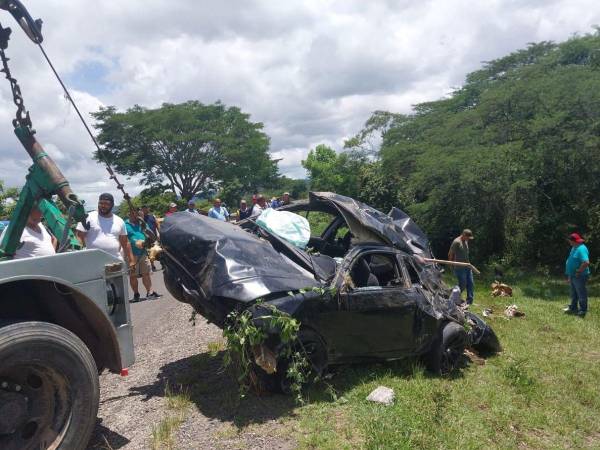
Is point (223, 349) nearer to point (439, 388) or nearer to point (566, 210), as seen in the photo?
point (439, 388)

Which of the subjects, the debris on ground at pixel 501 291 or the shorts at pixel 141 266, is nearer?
the shorts at pixel 141 266

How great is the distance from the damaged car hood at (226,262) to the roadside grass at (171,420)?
0.99m

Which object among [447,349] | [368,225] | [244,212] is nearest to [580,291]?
[447,349]

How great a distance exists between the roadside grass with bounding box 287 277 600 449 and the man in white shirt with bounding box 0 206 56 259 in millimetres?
2696

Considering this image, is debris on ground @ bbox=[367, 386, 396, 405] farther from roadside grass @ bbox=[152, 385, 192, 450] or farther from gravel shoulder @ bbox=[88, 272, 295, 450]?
roadside grass @ bbox=[152, 385, 192, 450]

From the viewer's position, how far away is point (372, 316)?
18.0ft

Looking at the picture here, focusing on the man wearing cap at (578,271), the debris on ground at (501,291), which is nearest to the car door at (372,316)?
the man wearing cap at (578,271)

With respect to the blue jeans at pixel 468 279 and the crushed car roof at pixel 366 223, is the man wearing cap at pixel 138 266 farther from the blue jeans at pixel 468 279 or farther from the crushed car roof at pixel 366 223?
the blue jeans at pixel 468 279

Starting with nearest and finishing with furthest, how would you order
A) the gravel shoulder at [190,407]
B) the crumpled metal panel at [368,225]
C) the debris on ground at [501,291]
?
the gravel shoulder at [190,407], the crumpled metal panel at [368,225], the debris on ground at [501,291]

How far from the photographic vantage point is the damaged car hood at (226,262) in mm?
4734

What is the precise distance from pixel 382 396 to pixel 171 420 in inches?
81.0

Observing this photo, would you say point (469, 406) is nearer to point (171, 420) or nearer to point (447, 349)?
point (447, 349)

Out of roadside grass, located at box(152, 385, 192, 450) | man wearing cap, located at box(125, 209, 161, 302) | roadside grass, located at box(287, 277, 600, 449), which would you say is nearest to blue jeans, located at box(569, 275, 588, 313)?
roadside grass, located at box(287, 277, 600, 449)

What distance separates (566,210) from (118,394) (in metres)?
15.3
